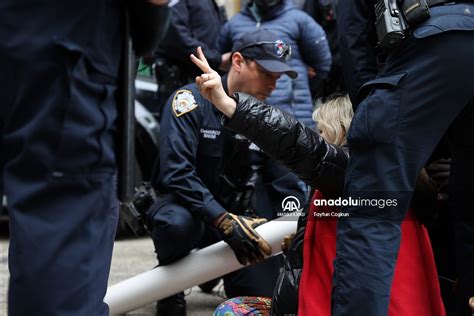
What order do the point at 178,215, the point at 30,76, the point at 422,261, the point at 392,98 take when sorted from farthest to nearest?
the point at 178,215
the point at 422,261
the point at 392,98
the point at 30,76

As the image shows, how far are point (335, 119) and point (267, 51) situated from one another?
82 centimetres

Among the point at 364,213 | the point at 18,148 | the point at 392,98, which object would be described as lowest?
the point at 364,213

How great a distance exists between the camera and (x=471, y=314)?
104 inches

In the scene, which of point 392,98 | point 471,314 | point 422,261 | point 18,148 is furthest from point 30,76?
point 471,314

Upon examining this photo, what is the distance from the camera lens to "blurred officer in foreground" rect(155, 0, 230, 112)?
451 cm

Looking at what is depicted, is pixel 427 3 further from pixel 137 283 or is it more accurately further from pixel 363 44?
pixel 137 283

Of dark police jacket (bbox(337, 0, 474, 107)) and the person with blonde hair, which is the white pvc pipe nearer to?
the person with blonde hair

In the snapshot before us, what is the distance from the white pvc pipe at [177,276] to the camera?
3.31 meters

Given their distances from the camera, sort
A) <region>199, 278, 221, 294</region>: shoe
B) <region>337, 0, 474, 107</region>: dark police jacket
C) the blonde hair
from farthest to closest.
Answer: <region>199, 278, 221, 294</region>: shoe < the blonde hair < <region>337, 0, 474, 107</region>: dark police jacket

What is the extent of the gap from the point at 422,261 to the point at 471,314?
0.28 m

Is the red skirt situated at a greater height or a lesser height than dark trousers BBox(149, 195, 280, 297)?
greater

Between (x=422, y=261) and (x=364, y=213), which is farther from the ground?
(x=364, y=213)

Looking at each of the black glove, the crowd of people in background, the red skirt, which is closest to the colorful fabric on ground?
the crowd of people in background

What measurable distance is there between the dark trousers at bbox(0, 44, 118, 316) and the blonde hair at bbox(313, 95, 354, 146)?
1357mm
